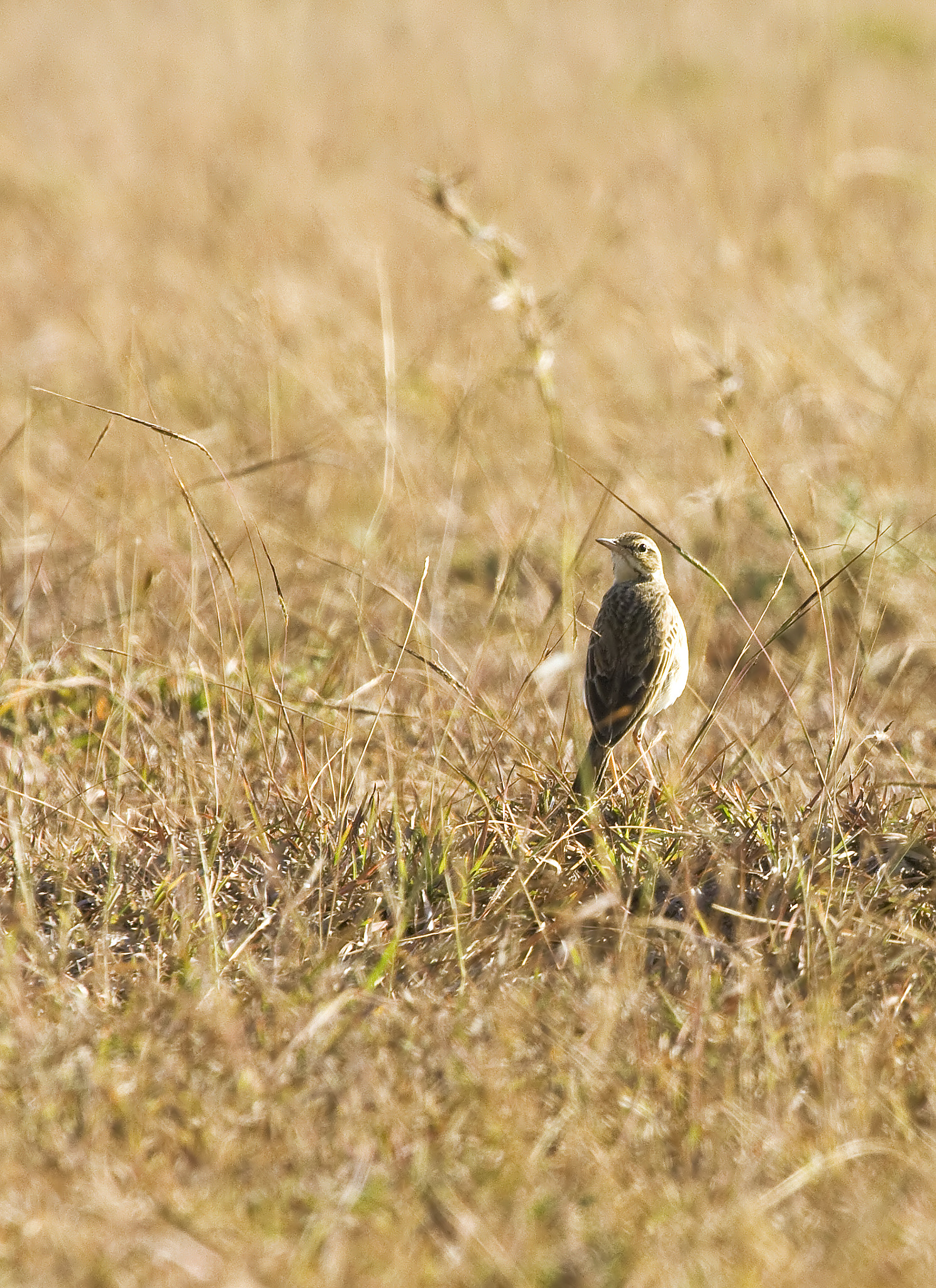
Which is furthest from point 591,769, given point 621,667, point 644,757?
point 621,667

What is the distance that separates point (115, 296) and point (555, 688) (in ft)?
17.0

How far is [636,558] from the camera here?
4.81 meters

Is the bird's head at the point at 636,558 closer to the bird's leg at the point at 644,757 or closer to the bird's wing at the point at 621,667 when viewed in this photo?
the bird's wing at the point at 621,667

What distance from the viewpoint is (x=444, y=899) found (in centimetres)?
364

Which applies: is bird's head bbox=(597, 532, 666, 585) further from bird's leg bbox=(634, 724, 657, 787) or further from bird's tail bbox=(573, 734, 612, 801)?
bird's tail bbox=(573, 734, 612, 801)

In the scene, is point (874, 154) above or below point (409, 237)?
above

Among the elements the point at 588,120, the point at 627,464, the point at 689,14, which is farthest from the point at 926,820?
the point at 689,14

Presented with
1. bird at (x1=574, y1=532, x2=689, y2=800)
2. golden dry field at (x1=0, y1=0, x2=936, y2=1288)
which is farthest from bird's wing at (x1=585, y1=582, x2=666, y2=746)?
golden dry field at (x1=0, y1=0, x2=936, y2=1288)

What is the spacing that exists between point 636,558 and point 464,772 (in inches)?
51.5

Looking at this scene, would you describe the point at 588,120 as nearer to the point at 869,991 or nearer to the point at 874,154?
the point at 874,154

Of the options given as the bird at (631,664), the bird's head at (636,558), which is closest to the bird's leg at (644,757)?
the bird at (631,664)

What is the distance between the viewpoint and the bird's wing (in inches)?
164

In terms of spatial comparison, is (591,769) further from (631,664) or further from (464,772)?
(631,664)

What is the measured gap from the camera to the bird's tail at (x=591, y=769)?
371 cm
